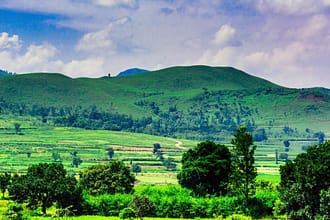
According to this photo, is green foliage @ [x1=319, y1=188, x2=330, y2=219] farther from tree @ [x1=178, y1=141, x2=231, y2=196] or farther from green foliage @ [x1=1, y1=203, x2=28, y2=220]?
green foliage @ [x1=1, y1=203, x2=28, y2=220]

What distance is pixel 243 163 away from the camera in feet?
248

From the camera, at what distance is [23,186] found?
248 ft

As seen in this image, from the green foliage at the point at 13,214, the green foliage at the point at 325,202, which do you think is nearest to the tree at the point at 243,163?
the green foliage at the point at 325,202

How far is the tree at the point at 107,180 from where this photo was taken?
291 feet

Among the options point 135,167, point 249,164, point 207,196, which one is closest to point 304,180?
point 249,164

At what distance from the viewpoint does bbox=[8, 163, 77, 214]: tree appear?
75125 mm

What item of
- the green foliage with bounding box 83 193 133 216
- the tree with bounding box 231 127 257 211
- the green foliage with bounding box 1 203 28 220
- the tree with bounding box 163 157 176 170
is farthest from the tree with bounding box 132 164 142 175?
the green foliage with bounding box 1 203 28 220

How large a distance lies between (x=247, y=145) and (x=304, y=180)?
13.0 m

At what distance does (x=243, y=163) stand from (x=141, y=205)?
1517 cm

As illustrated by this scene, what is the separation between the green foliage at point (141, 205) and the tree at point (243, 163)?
487 inches

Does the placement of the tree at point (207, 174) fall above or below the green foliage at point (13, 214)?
above

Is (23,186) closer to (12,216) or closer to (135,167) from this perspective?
(12,216)

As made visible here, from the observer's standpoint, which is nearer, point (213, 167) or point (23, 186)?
point (23, 186)

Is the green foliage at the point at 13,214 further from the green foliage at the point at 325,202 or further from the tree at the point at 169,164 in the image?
the tree at the point at 169,164
